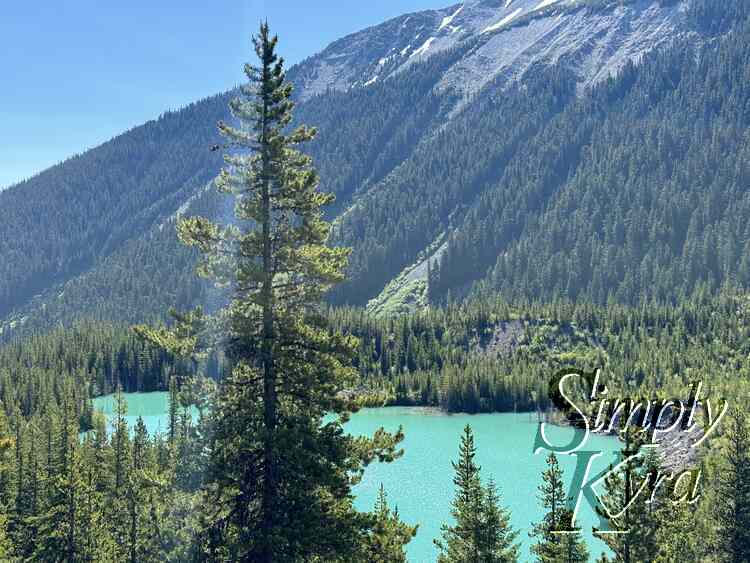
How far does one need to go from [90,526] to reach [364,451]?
26528 mm

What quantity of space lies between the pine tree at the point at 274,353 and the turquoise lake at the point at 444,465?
3614 centimetres

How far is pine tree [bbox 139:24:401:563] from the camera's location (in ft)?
72.3

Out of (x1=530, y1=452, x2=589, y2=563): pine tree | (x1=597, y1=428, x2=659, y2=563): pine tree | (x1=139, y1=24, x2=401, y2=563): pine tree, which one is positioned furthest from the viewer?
(x1=530, y1=452, x2=589, y2=563): pine tree

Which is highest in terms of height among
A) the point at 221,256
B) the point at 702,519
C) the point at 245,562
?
the point at 221,256

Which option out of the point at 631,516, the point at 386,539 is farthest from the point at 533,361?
the point at 386,539

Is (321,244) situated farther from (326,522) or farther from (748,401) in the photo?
(748,401)

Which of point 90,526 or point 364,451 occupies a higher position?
point 364,451

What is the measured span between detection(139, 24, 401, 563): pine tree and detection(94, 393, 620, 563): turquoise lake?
36141mm

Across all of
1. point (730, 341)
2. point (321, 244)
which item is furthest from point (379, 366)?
point (321, 244)

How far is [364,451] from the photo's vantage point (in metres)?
22.9

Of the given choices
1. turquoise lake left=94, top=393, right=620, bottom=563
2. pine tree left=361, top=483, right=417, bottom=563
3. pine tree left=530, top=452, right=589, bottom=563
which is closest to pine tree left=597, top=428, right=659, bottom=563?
pine tree left=530, top=452, right=589, bottom=563

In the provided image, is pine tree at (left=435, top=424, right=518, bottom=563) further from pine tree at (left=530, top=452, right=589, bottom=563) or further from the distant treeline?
the distant treeline

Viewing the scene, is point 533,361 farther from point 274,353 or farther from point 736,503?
point 274,353

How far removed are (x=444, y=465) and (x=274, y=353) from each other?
8644 cm
